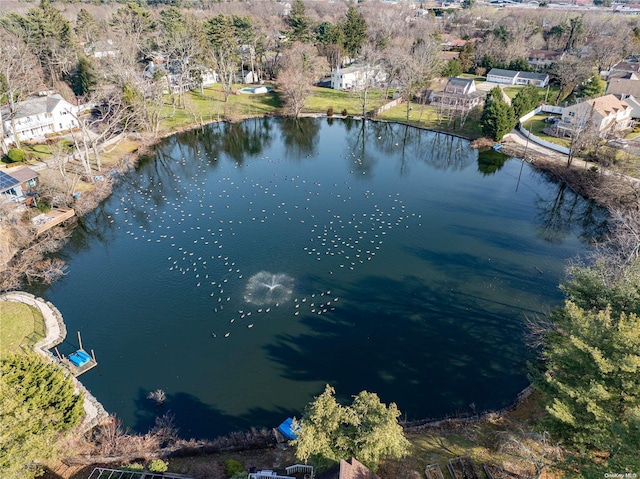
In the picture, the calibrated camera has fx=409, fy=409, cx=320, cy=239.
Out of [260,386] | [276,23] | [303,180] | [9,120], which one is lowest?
[260,386]

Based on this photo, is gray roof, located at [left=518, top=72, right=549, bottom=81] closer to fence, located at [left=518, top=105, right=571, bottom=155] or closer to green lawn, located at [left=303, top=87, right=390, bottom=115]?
fence, located at [left=518, top=105, right=571, bottom=155]

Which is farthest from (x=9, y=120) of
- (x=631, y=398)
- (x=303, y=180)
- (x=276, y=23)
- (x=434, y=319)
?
(x=276, y=23)

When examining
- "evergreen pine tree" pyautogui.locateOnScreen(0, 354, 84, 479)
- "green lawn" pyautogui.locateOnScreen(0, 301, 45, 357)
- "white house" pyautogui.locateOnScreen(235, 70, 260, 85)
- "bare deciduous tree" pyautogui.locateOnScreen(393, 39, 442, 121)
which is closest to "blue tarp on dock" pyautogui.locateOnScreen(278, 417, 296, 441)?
"evergreen pine tree" pyautogui.locateOnScreen(0, 354, 84, 479)

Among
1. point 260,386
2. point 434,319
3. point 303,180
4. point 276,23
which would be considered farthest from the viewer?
point 276,23

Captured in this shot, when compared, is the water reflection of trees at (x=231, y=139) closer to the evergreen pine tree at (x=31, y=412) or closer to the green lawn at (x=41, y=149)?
the green lawn at (x=41, y=149)

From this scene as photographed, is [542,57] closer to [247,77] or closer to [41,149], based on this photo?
[247,77]

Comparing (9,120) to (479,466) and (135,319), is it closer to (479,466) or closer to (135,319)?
(135,319)

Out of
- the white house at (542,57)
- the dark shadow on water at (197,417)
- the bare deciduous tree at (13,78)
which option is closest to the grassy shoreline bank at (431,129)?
the dark shadow on water at (197,417)
